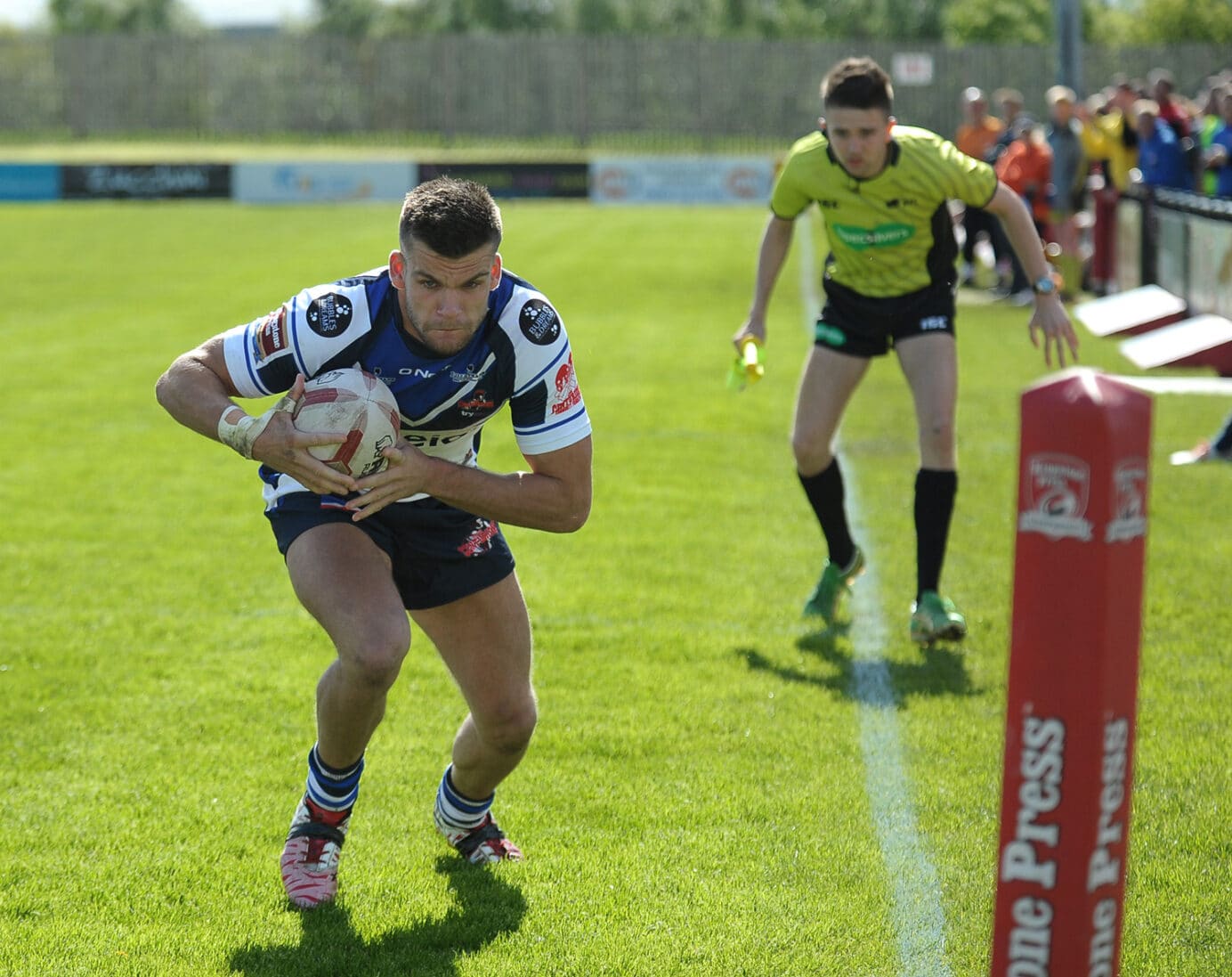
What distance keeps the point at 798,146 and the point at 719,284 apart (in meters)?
13.8

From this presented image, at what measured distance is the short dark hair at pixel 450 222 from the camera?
147 inches

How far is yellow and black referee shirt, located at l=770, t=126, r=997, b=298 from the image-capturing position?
634cm

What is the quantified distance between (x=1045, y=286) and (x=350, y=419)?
3.47 m

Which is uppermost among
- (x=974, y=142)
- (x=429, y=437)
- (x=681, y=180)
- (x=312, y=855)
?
(x=974, y=142)

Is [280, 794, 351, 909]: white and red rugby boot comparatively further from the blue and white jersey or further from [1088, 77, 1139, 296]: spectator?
[1088, 77, 1139, 296]: spectator

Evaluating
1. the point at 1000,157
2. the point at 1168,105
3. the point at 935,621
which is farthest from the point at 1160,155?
the point at 935,621

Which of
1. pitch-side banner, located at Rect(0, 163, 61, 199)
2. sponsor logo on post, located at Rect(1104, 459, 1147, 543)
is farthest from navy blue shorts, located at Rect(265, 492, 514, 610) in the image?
pitch-side banner, located at Rect(0, 163, 61, 199)

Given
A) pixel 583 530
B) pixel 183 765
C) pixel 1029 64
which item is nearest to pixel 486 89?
pixel 1029 64

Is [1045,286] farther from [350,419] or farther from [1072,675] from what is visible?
[1072,675]

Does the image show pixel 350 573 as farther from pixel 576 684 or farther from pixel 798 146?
pixel 798 146

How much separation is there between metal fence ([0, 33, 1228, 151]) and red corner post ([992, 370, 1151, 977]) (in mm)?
40598

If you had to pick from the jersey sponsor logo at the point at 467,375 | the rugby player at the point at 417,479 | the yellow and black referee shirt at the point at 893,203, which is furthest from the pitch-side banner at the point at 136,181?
the jersey sponsor logo at the point at 467,375

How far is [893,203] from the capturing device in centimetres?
644

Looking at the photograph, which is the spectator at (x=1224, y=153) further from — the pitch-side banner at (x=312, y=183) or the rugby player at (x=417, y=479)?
the pitch-side banner at (x=312, y=183)
